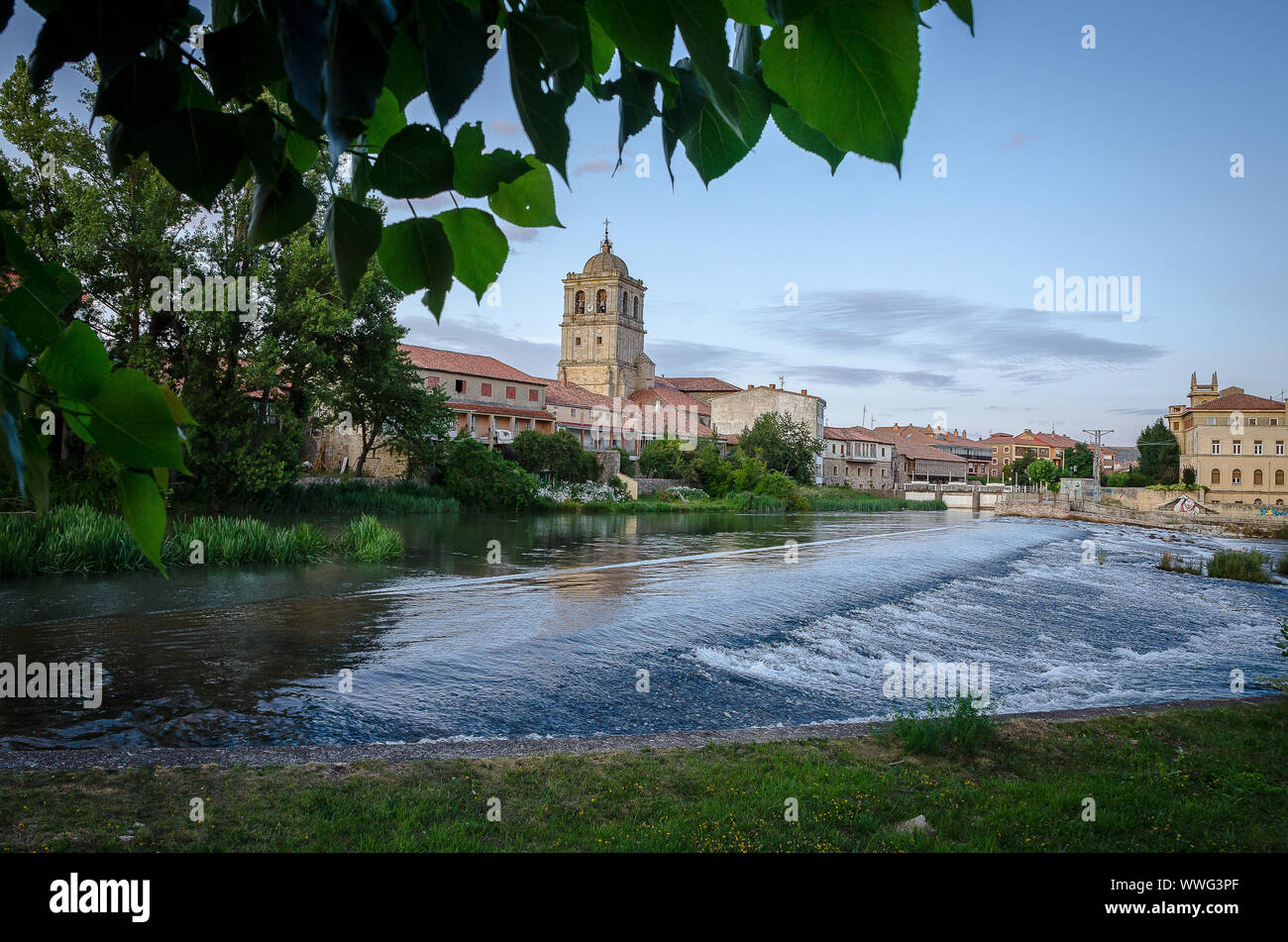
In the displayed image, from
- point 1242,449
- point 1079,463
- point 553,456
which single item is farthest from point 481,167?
point 1079,463

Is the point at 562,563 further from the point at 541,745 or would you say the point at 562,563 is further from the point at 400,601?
the point at 541,745

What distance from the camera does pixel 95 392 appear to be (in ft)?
2.38

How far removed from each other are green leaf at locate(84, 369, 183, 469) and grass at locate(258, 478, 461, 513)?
87.8 ft

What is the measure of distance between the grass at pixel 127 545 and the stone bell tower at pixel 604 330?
66.8 m

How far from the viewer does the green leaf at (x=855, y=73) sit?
0.52 metres

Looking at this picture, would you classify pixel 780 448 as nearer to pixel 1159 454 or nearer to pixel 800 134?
pixel 1159 454

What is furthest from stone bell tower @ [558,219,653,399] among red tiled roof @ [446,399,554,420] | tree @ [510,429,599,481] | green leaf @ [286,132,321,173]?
green leaf @ [286,132,321,173]

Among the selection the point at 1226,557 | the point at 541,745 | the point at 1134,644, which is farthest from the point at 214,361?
the point at 1226,557

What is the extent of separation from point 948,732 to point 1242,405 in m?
80.3

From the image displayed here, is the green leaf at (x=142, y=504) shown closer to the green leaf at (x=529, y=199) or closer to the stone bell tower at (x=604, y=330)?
the green leaf at (x=529, y=199)

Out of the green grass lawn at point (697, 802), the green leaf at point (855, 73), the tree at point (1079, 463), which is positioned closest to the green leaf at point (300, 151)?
the green leaf at point (855, 73)

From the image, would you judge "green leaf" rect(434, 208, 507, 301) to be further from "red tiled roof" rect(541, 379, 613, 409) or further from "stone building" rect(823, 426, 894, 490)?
"stone building" rect(823, 426, 894, 490)

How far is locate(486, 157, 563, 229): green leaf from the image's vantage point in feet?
2.96
